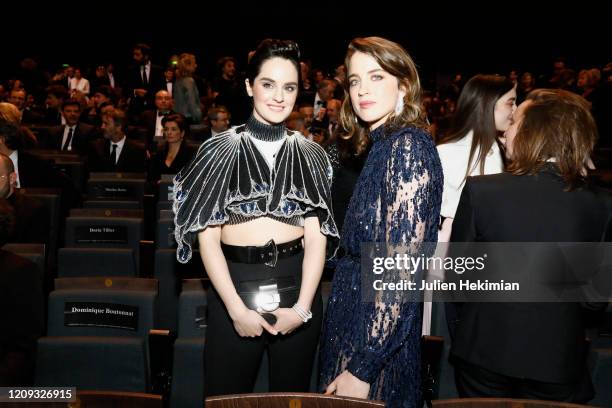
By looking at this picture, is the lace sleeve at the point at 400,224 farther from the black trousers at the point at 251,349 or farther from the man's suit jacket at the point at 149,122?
the man's suit jacket at the point at 149,122

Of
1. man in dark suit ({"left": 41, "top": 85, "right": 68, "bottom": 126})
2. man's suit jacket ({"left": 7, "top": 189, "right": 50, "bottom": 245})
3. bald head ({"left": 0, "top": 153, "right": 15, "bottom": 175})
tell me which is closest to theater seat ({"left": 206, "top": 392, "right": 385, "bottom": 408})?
bald head ({"left": 0, "top": 153, "right": 15, "bottom": 175})

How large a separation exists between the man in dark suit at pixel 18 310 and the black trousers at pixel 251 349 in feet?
2.79

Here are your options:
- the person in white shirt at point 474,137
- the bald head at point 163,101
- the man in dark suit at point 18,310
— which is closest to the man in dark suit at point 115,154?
the bald head at point 163,101

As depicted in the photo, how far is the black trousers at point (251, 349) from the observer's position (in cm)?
158

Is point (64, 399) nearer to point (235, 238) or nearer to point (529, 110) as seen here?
point (235, 238)

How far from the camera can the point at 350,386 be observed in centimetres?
142

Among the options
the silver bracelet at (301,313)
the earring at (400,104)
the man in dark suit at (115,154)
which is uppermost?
the man in dark suit at (115,154)

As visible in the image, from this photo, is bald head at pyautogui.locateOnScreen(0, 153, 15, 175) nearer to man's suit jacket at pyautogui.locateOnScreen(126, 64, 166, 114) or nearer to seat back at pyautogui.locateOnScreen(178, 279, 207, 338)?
seat back at pyautogui.locateOnScreen(178, 279, 207, 338)

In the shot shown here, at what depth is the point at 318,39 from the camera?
11.4 meters

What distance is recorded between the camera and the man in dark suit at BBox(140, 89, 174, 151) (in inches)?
271

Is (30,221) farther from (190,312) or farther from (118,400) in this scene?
(118,400)

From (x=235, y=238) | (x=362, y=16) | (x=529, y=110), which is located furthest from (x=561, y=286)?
(x=362, y=16)

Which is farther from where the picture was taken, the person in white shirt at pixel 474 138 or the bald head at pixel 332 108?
the bald head at pixel 332 108

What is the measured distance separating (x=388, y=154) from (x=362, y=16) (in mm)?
10226
